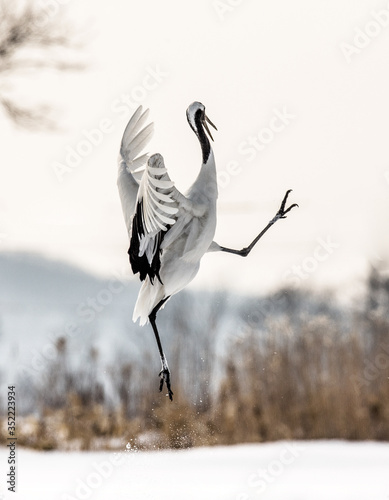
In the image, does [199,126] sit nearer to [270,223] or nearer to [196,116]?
[196,116]

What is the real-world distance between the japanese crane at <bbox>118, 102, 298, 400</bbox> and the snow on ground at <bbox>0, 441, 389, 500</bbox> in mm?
1730

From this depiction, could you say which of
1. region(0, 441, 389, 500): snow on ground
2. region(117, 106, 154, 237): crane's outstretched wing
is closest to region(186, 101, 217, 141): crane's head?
region(117, 106, 154, 237): crane's outstretched wing

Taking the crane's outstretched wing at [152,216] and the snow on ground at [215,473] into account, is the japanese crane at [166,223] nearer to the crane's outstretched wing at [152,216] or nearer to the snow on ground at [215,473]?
the crane's outstretched wing at [152,216]

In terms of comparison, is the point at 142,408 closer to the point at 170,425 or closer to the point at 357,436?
the point at 170,425

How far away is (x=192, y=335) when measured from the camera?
5.68 m

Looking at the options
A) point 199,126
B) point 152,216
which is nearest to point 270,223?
point 199,126

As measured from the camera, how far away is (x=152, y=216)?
2539mm

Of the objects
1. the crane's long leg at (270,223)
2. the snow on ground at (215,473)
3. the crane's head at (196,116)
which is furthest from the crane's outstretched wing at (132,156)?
the snow on ground at (215,473)

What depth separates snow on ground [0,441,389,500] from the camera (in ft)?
14.1

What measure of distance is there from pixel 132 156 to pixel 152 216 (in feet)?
2.25

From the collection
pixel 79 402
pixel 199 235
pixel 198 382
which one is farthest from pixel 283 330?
pixel 199 235

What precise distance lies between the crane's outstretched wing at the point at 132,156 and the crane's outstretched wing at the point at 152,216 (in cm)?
30

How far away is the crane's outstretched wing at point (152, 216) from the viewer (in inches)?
97.3

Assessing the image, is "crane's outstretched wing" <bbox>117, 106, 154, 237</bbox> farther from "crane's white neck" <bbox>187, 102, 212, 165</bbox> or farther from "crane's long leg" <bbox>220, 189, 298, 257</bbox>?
"crane's long leg" <bbox>220, 189, 298, 257</bbox>
